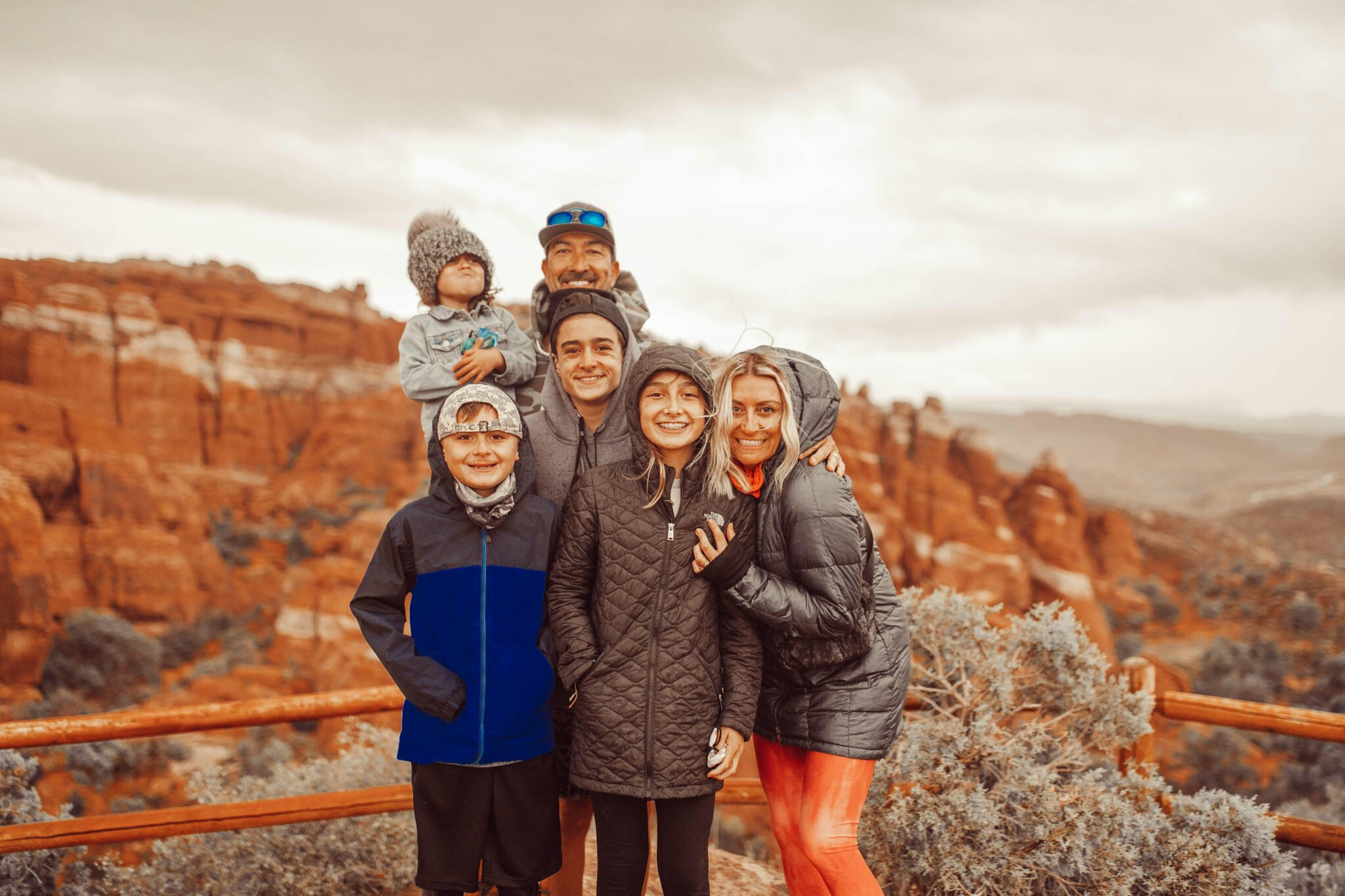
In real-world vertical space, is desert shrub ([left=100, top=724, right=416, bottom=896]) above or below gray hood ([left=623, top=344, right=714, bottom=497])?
below

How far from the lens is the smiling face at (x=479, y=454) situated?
2.24 metres

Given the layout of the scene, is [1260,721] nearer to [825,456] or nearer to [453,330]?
[825,456]

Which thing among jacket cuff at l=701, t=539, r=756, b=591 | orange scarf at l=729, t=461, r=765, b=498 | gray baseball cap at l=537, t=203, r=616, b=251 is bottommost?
jacket cuff at l=701, t=539, r=756, b=591

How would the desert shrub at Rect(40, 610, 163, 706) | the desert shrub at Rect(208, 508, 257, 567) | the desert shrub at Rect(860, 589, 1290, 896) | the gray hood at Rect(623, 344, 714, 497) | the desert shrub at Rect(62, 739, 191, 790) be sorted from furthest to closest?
1. the desert shrub at Rect(208, 508, 257, 567)
2. the desert shrub at Rect(40, 610, 163, 706)
3. the desert shrub at Rect(62, 739, 191, 790)
4. the desert shrub at Rect(860, 589, 1290, 896)
5. the gray hood at Rect(623, 344, 714, 497)

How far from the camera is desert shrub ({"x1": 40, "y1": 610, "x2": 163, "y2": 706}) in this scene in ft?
49.0

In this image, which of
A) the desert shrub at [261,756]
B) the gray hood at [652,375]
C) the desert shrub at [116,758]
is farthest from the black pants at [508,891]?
Answer: the desert shrub at [116,758]

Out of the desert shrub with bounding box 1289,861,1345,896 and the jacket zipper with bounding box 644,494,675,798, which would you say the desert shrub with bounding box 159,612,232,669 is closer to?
the jacket zipper with bounding box 644,494,675,798

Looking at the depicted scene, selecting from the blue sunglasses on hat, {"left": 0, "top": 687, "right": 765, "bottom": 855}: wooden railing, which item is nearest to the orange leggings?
{"left": 0, "top": 687, "right": 765, "bottom": 855}: wooden railing

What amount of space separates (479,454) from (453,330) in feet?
2.74

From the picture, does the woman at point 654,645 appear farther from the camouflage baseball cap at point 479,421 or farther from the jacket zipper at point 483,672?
the camouflage baseball cap at point 479,421

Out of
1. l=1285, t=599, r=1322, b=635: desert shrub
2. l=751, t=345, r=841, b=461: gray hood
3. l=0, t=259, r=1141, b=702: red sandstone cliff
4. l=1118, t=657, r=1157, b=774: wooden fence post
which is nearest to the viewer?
l=751, t=345, r=841, b=461: gray hood

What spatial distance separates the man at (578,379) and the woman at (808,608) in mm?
161

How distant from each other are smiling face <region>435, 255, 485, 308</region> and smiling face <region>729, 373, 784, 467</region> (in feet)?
4.07

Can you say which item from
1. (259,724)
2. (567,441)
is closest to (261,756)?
(259,724)
